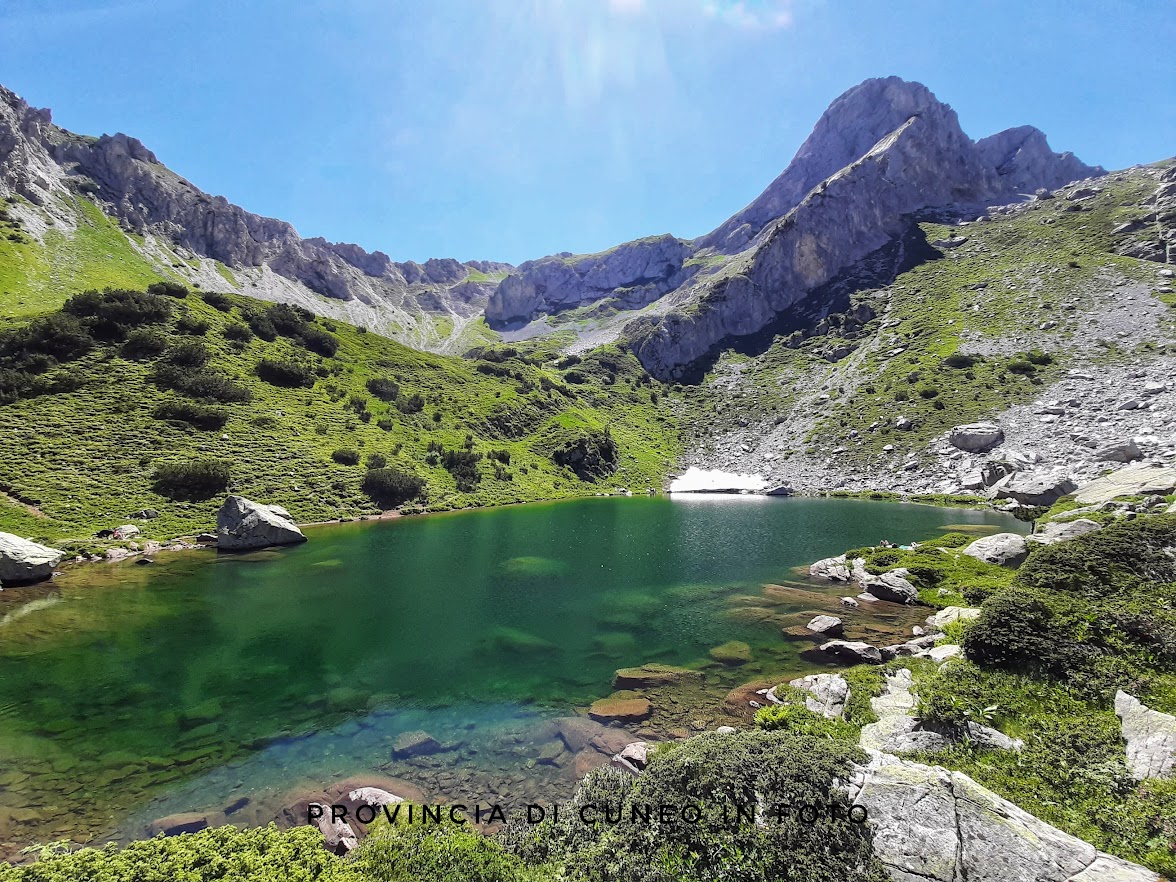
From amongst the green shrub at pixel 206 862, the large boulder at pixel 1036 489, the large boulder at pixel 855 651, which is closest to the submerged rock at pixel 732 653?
the large boulder at pixel 855 651

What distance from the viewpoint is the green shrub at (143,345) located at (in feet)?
229

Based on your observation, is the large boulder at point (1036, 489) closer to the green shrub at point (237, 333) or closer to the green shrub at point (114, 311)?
the green shrub at point (237, 333)

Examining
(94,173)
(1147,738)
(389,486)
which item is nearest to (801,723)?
(1147,738)

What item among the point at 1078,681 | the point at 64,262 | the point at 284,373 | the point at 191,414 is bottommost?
the point at 1078,681

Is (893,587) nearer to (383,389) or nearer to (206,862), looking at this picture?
(206,862)

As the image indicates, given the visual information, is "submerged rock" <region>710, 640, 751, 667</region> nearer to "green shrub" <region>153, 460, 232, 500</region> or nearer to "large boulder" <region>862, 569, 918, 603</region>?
"large boulder" <region>862, 569, 918, 603</region>

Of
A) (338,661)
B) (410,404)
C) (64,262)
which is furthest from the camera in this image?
(64,262)

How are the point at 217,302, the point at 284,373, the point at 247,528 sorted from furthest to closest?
the point at 217,302, the point at 284,373, the point at 247,528

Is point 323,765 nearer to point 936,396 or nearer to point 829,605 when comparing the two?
point 829,605

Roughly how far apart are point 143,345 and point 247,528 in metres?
47.1

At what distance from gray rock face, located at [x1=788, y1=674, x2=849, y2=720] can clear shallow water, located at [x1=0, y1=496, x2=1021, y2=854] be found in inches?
124

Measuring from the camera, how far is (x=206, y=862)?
7078mm

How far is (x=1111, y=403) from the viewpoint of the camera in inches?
3076

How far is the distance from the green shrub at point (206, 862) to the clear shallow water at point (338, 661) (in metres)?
7.28
